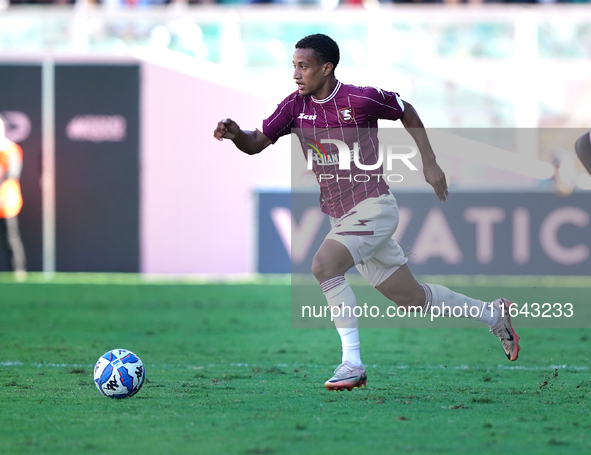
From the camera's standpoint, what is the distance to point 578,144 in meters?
5.12

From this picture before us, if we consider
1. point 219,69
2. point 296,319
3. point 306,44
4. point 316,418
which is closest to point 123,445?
point 316,418

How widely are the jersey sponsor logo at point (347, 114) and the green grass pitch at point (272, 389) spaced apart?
1.60 m

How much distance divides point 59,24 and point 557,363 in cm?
1105

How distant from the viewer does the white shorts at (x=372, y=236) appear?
5277 millimetres

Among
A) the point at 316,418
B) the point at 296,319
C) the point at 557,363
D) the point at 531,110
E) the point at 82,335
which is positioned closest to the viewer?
the point at 316,418

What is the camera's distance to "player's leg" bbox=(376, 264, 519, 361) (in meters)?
5.54

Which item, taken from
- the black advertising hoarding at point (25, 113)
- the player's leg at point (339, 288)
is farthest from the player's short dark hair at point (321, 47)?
the black advertising hoarding at point (25, 113)

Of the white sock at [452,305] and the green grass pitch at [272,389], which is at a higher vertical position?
the white sock at [452,305]

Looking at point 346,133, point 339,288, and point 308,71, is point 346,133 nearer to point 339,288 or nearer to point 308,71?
point 308,71

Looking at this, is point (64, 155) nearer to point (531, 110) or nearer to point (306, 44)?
point (531, 110)

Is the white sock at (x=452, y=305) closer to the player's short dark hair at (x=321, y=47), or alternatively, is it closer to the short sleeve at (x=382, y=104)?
the short sleeve at (x=382, y=104)

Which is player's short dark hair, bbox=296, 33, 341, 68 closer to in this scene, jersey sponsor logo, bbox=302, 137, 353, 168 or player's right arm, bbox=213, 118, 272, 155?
jersey sponsor logo, bbox=302, 137, 353, 168

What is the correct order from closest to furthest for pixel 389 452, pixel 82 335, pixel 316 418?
pixel 389 452 → pixel 316 418 → pixel 82 335

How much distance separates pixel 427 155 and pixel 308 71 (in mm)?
874
